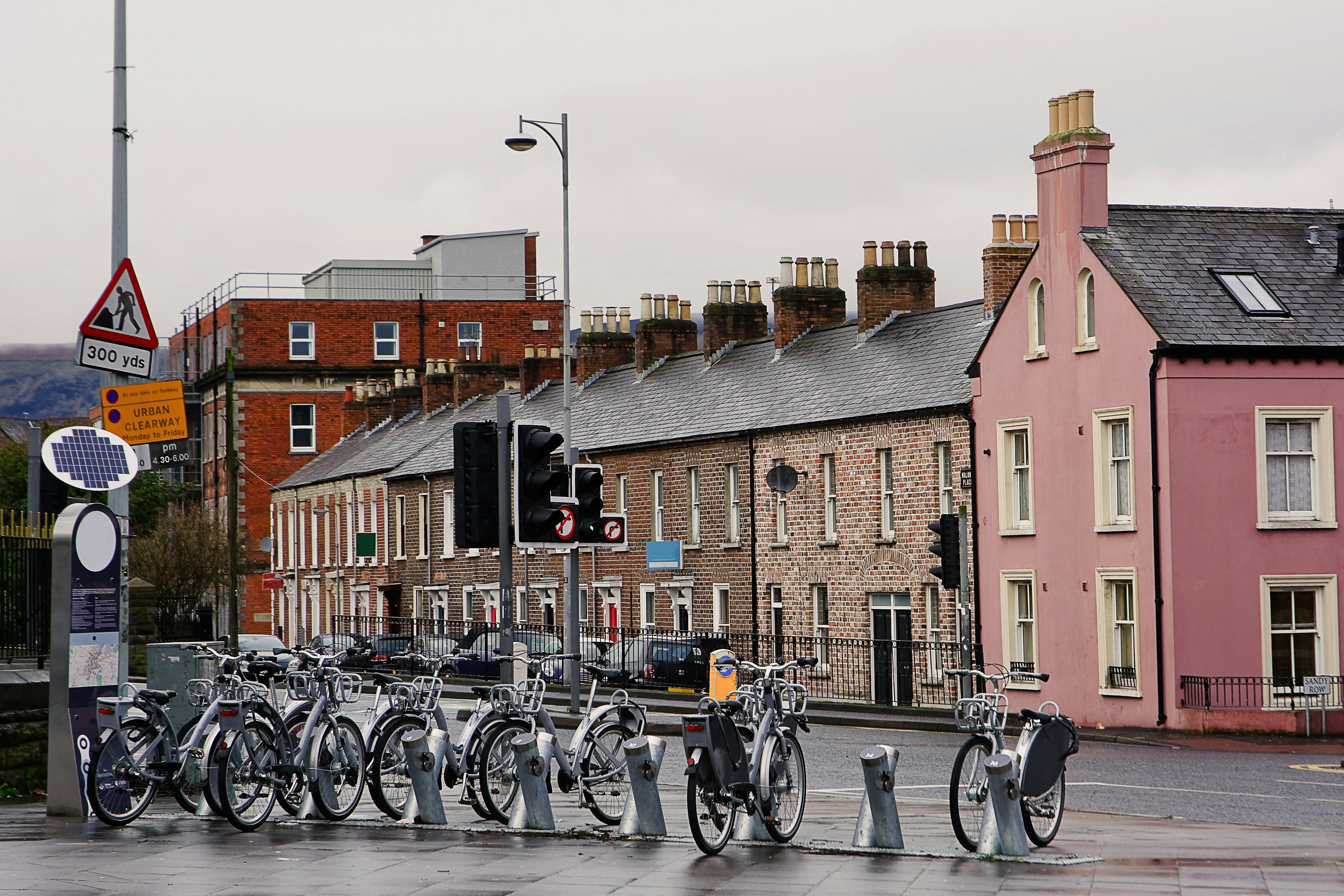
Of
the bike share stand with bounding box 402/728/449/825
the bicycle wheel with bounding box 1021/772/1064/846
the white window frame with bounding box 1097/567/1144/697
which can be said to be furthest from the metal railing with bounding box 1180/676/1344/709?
the bike share stand with bounding box 402/728/449/825

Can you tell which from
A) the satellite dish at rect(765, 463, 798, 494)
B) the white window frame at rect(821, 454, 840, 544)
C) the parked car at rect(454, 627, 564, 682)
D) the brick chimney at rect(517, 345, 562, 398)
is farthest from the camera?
the brick chimney at rect(517, 345, 562, 398)

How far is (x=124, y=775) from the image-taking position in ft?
42.5

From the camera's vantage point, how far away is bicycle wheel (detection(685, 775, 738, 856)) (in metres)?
11.5

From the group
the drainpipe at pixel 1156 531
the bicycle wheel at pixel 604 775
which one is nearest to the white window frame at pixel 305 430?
the drainpipe at pixel 1156 531

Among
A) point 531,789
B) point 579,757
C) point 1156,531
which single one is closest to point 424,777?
point 531,789

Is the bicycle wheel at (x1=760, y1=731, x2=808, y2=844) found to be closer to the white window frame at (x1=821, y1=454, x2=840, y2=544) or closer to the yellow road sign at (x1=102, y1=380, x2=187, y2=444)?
the yellow road sign at (x1=102, y1=380, x2=187, y2=444)

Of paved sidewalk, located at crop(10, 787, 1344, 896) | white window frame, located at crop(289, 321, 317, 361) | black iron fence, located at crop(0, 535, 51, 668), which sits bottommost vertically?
paved sidewalk, located at crop(10, 787, 1344, 896)

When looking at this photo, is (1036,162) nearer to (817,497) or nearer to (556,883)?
(817,497)

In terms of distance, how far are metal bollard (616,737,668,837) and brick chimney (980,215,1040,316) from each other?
926 inches

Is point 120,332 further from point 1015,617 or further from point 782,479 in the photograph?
point 782,479

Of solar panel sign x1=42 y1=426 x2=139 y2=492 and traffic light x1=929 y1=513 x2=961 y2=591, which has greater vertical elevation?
solar panel sign x1=42 y1=426 x2=139 y2=492

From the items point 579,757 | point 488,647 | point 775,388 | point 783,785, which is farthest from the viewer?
point 488,647

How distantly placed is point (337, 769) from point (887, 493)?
22.5m

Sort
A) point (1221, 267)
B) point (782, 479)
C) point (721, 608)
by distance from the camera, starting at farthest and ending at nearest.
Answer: point (721, 608) → point (782, 479) → point (1221, 267)
